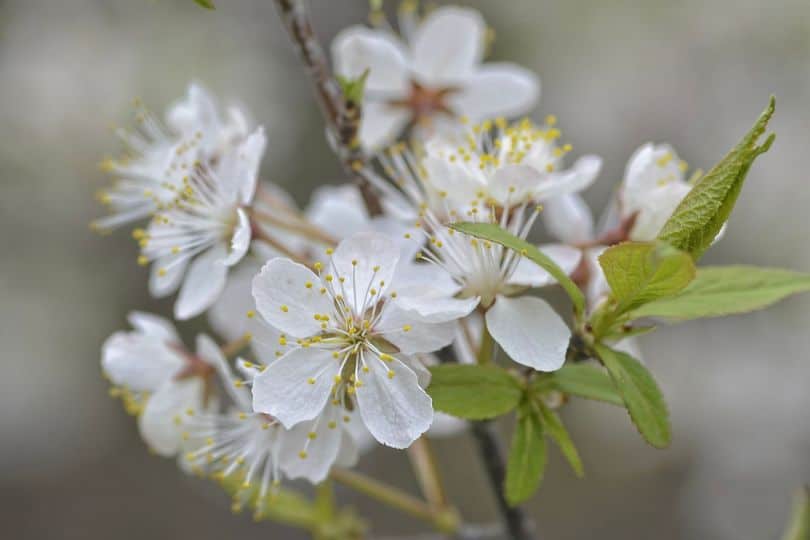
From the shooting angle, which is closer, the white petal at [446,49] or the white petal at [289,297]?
the white petal at [289,297]

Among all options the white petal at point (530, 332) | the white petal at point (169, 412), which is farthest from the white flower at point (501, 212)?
the white petal at point (169, 412)

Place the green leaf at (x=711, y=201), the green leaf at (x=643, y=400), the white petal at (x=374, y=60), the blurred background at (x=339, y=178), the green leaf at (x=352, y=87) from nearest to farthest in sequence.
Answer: the green leaf at (x=711, y=201)
the green leaf at (x=643, y=400)
the green leaf at (x=352, y=87)
the white petal at (x=374, y=60)
the blurred background at (x=339, y=178)

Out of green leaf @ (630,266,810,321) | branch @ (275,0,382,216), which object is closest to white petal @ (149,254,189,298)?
branch @ (275,0,382,216)

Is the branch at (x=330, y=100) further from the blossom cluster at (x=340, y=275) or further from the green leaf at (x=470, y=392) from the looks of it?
the green leaf at (x=470, y=392)

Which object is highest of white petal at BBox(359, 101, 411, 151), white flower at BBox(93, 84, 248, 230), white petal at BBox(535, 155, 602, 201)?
white flower at BBox(93, 84, 248, 230)

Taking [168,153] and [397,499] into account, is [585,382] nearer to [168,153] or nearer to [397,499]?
[397,499]

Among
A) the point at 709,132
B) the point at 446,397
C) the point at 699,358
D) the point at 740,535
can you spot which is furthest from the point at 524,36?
the point at 446,397

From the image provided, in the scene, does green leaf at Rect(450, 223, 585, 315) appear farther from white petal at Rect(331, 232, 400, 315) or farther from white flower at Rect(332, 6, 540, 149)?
white flower at Rect(332, 6, 540, 149)
